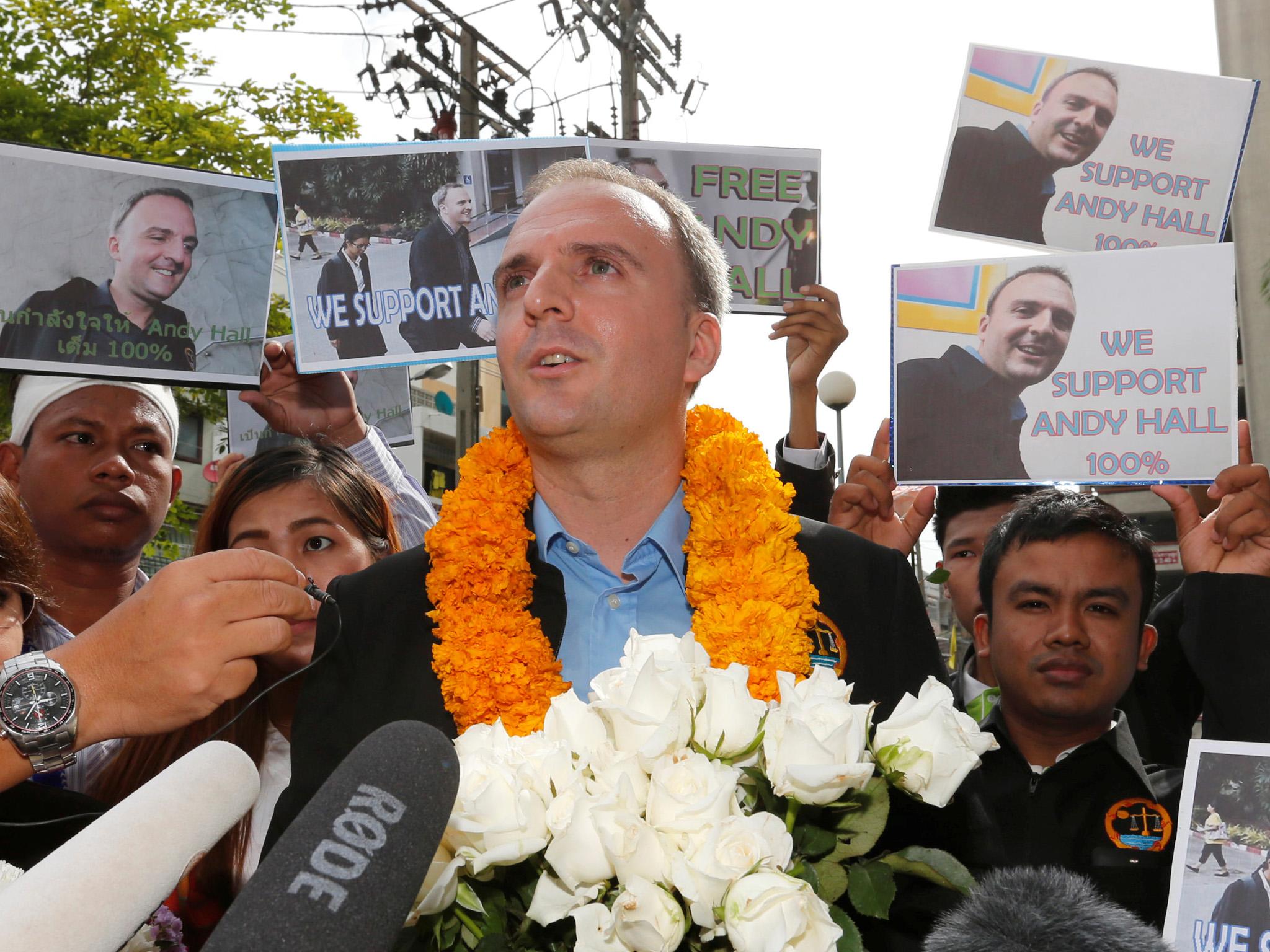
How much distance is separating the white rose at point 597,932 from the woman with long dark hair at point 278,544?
69.0 inches

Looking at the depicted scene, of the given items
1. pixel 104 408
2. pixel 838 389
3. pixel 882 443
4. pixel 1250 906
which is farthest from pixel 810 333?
pixel 838 389

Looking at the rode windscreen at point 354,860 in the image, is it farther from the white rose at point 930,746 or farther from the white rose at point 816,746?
the white rose at point 930,746

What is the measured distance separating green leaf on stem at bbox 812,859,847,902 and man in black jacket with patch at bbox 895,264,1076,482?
2.02 metres

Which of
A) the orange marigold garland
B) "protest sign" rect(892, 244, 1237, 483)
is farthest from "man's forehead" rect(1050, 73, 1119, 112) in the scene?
the orange marigold garland

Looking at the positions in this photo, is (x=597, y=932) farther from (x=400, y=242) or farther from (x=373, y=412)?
(x=373, y=412)

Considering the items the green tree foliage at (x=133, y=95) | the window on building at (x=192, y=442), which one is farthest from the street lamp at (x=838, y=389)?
the window on building at (x=192, y=442)

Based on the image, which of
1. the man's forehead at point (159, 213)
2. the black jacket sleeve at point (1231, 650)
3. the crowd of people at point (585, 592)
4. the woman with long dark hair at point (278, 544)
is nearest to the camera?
the crowd of people at point (585, 592)

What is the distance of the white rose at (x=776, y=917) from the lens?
3.79 feet

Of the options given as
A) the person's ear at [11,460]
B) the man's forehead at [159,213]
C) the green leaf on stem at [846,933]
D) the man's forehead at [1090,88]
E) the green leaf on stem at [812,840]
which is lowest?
the green leaf on stem at [846,933]

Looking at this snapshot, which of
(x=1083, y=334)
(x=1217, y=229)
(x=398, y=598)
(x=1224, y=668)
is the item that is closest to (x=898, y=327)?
(x=1083, y=334)

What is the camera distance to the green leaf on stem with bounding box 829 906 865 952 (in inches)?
50.1

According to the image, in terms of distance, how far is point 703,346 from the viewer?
2.76 metres

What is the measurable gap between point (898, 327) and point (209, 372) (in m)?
1.98

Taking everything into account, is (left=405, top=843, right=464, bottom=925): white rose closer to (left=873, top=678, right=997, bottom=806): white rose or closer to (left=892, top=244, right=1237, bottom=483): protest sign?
(left=873, top=678, right=997, bottom=806): white rose
